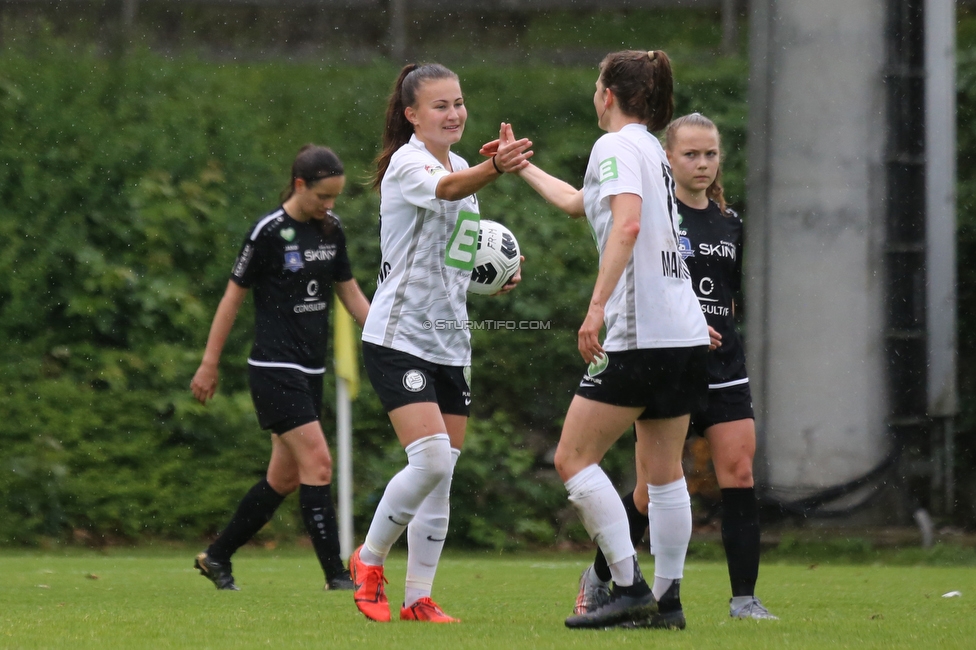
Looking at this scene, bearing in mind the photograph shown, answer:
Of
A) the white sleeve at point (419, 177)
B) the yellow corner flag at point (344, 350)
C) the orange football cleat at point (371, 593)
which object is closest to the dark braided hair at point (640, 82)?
the white sleeve at point (419, 177)

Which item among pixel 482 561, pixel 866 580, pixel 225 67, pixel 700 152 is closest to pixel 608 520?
pixel 700 152

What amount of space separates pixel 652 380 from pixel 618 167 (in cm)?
73

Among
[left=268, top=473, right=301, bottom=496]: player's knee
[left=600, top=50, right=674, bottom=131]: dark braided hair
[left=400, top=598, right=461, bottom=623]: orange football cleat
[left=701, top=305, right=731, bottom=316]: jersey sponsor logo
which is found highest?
[left=600, top=50, right=674, bottom=131]: dark braided hair

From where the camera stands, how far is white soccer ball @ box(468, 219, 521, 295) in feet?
17.3

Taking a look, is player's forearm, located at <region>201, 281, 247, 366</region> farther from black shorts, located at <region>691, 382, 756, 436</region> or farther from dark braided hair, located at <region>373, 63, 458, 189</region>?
black shorts, located at <region>691, 382, 756, 436</region>

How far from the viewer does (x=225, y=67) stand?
587 inches

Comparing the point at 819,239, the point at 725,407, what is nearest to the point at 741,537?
the point at 725,407

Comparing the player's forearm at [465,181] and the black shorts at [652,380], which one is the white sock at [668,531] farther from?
the player's forearm at [465,181]

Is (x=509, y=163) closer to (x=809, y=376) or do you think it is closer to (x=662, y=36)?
(x=809, y=376)

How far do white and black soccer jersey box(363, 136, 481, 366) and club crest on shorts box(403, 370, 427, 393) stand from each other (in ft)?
0.30

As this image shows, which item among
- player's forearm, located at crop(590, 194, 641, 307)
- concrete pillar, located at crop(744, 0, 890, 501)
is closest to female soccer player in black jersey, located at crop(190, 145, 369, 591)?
player's forearm, located at crop(590, 194, 641, 307)

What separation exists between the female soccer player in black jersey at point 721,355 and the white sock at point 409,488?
0.74 m

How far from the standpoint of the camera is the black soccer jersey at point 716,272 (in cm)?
550

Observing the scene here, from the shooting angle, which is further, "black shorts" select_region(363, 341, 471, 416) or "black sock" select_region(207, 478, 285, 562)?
"black sock" select_region(207, 478, 285, 562)
